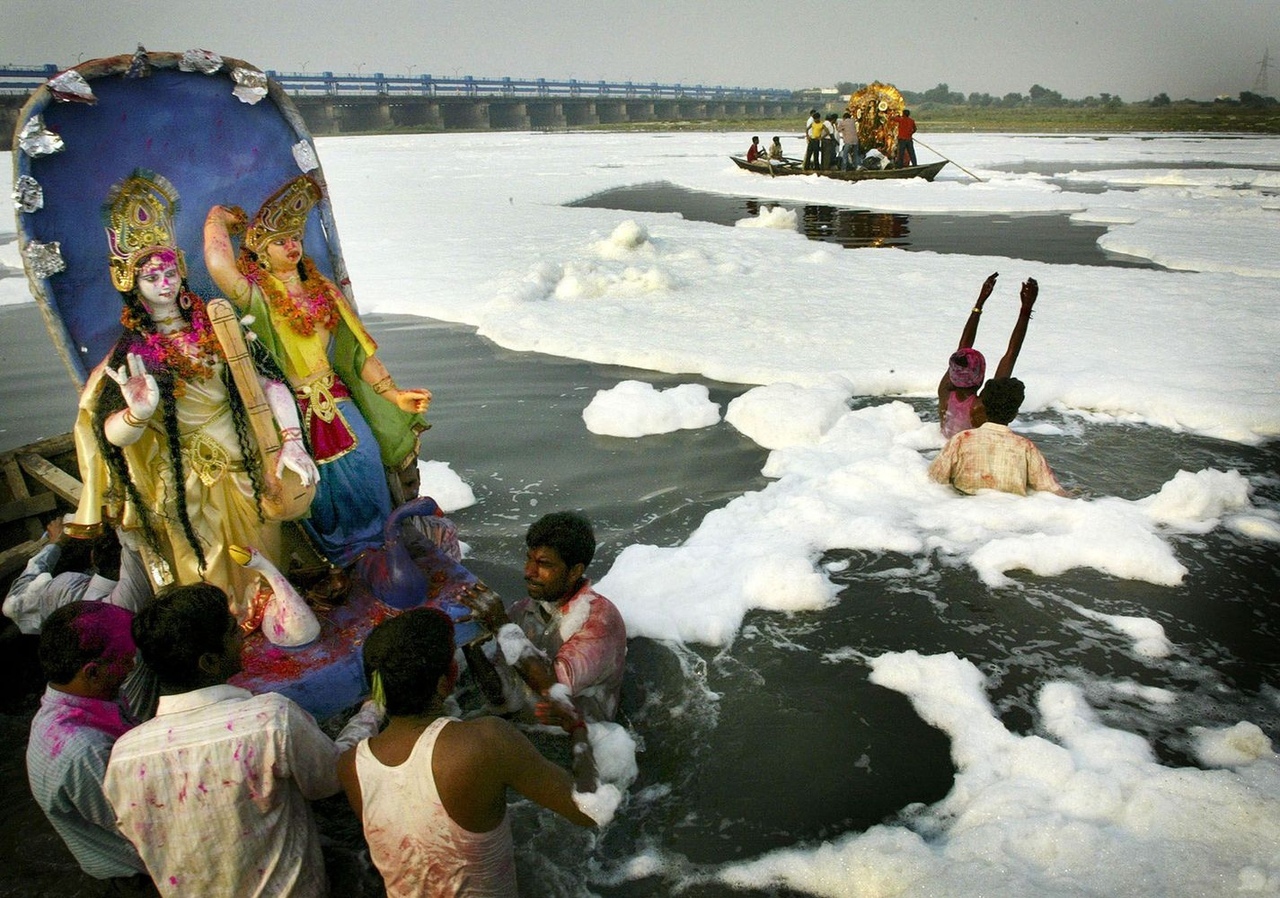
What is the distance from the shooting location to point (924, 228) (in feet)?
55.1

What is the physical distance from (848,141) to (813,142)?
3.68ft

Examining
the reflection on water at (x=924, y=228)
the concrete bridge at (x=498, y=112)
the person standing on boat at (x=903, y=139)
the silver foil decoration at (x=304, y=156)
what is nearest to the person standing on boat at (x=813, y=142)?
the person standing on boat at (x=903, y=139)

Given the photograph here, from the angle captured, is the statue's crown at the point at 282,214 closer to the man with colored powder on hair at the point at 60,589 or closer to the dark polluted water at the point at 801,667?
the man with colored powder on hair at the point at 60,589

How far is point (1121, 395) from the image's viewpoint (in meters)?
6.77

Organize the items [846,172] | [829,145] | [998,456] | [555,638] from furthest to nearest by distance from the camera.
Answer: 1. [829,145]
2. [846,172]
3. [998,456]
4. [555,638]

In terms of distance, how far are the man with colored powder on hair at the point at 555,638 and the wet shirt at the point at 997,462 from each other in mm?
2828

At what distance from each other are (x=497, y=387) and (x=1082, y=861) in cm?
608

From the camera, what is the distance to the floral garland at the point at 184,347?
3107mm

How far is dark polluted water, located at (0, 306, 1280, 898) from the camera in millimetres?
3023

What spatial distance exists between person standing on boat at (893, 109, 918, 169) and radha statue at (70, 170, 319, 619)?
24.1 metres

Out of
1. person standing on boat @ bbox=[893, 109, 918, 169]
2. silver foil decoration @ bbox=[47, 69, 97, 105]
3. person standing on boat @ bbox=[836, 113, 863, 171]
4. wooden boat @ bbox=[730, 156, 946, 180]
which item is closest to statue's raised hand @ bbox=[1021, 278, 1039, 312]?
silver foil decoration @ bbox=[47, 69, 97, 105]

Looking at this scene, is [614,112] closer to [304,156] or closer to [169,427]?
[304,156]

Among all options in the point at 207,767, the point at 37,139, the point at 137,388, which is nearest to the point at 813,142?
the point at 37,139

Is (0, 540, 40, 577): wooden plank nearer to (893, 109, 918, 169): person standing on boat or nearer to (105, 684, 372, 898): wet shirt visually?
(105, 684, 372, 898): wet shirt
